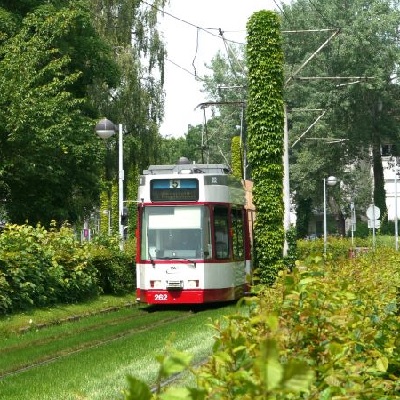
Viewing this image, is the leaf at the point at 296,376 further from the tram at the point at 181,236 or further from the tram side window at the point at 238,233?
the tram side window at the point at 238,233

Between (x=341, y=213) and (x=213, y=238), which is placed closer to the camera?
(x=213, y=238)

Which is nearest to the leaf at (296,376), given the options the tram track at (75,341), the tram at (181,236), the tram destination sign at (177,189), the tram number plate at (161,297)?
the tram track at (75,341)

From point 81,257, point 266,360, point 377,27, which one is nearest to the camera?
point 266,360

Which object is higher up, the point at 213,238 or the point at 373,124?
the point at 373,124

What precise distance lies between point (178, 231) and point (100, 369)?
1138 centimetres

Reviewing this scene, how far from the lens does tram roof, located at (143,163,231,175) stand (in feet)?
77.8

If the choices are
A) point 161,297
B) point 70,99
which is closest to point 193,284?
point 161,297

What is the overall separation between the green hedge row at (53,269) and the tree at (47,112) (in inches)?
138

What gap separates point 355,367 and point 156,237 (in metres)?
19.6

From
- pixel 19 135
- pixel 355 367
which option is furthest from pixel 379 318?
pixel 19 135

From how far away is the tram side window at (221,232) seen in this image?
23.5m

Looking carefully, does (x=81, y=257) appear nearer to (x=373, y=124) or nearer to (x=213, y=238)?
(x=213, y=238)

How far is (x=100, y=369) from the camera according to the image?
38.9ft

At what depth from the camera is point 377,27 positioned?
204 feet
